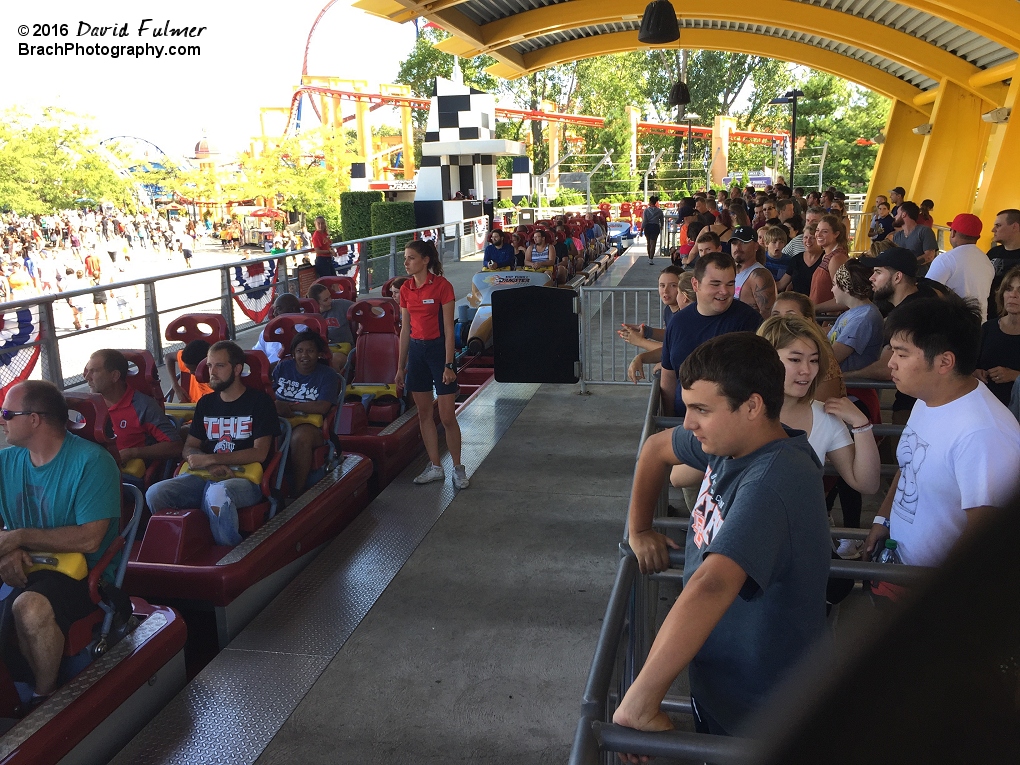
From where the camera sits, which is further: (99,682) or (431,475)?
(431,475)

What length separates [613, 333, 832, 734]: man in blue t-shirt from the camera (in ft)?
5.11

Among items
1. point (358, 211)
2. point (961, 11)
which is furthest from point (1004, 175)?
point (358, 211)

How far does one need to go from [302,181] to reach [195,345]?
4295 centimetres

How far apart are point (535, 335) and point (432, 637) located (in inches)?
160

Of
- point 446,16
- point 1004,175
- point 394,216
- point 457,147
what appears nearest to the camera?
point 1004,175

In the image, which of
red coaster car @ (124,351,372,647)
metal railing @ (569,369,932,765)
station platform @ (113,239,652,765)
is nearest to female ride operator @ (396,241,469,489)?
station platform @ (113,239,652,765)

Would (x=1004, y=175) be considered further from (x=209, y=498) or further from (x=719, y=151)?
(x=719, y=151)

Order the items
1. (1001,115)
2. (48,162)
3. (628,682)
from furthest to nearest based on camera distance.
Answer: (48,162), (1001,115), (628,682)

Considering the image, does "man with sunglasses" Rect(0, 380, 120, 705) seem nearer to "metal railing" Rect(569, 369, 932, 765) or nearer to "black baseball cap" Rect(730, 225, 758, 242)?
"metal railing" Rect(569, 369, 932, 765)

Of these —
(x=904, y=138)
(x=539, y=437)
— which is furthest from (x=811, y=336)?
(x=904, y=138)

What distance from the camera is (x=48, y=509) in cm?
350

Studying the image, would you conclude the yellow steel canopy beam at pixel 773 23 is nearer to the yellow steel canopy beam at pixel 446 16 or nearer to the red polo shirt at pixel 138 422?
the yellow steel canopy beam at pixel 446 16

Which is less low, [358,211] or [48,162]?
[48,162]

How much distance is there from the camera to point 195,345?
6.12 m
